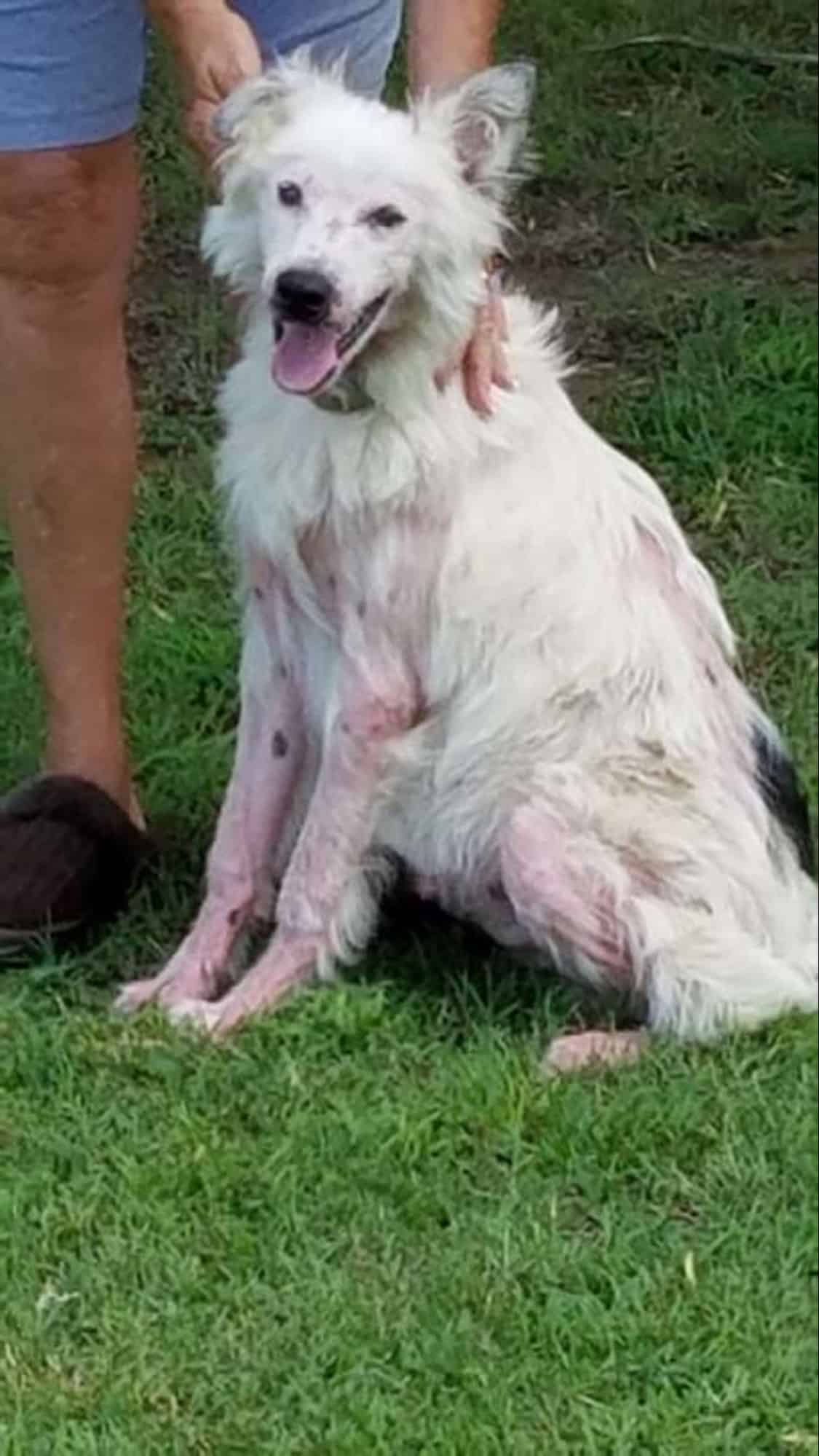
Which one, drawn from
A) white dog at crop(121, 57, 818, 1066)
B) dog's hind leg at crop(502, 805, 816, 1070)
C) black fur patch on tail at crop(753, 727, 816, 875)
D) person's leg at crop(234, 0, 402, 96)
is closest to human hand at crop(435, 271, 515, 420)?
white dog at crop(121, 57, 818, 1066)

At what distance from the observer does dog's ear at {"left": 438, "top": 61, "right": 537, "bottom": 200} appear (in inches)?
95.0

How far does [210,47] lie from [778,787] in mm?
970

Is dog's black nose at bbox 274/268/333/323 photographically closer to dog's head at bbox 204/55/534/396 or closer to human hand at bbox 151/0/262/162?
dog's head at bbox 204/55/534/396

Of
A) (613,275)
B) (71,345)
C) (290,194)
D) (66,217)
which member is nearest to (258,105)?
(290,194)

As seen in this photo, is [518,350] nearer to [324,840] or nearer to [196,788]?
[324,840]

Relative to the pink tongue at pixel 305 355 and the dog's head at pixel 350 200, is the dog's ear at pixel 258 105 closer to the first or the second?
the dog's head at pixel 350 200

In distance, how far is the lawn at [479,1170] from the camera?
5.69ft

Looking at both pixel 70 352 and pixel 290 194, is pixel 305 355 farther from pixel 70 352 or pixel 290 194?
pixel 70 352

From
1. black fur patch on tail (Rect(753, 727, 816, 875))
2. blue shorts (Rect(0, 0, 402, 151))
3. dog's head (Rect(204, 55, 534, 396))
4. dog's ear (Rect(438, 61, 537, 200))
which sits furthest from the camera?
A: blue shorts (Rect(0, 0, 402, 151))

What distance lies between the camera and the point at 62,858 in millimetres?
2922

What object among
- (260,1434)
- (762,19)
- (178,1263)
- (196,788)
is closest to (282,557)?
(196,788)

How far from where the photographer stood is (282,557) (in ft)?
9.20

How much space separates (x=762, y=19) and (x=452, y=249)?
5.37 ft

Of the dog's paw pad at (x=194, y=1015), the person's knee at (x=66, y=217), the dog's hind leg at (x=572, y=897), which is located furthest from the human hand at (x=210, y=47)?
the dog's paw pad at (x=194, y=1015)
